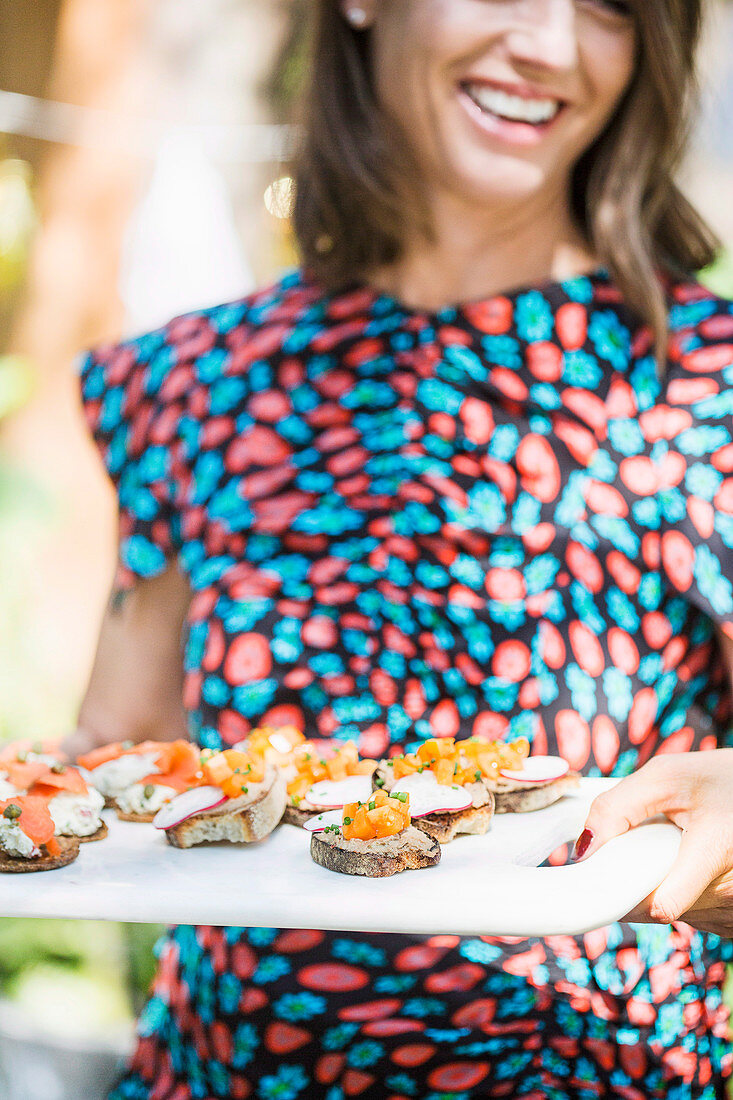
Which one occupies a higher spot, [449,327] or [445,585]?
[449,327]

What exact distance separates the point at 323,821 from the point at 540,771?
226 millimetres

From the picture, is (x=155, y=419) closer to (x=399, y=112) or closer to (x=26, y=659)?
(x=399, y=112)

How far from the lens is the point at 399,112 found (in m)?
1.34

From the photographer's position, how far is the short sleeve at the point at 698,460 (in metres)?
1.21

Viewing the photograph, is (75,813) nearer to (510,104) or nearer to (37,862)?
(37,862)

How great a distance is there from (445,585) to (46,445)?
9.39 feet

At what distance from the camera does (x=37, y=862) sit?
87 cm

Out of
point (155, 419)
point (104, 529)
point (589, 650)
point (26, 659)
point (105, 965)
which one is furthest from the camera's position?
point (104, 529)

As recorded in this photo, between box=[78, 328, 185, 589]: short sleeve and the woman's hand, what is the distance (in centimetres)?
84

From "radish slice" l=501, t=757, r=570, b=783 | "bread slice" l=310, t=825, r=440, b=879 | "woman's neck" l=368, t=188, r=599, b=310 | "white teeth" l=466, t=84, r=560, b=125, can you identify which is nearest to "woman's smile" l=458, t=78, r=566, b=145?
"white teeth" l=466, t=84, r=560, b=125

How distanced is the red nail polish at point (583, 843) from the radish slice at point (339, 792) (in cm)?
24

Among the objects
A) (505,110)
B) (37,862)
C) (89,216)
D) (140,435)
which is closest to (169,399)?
(140,435)

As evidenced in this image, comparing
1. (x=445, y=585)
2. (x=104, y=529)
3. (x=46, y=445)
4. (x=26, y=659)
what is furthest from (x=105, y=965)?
(x=445, y=585)

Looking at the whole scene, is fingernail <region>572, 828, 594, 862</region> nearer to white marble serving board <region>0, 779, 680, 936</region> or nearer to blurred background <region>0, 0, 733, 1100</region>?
white marble serving board <region>0, 779, 680, 936</region>
